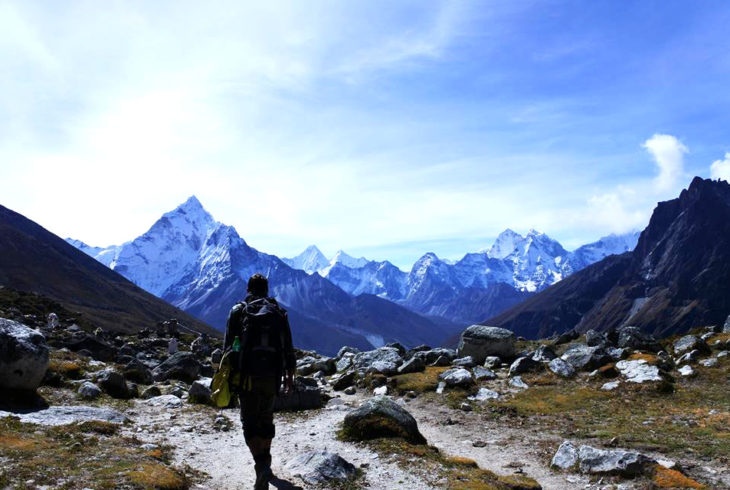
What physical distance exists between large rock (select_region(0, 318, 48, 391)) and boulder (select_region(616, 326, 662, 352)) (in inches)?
1164

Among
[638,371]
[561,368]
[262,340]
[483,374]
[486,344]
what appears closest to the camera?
[262,340]

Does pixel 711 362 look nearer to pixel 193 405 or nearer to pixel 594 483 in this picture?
pixel 594 483

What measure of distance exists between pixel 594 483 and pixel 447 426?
7.61 meters

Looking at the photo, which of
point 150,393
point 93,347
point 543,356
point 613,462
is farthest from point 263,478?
point 93,347

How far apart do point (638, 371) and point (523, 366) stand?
5615 millimetres

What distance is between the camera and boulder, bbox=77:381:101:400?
19.6 m

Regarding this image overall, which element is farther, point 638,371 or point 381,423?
point 638,371

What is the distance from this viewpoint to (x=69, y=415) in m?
15.6

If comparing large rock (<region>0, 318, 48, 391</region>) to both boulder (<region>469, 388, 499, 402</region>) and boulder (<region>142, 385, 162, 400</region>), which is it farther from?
boulder (<region>469, 388, 499, 402</region>)

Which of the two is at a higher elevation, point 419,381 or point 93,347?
point 93,347

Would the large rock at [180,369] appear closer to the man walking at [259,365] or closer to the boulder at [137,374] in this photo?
the boulder at [137,374]

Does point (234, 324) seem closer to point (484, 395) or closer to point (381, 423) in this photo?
point (381, 423)

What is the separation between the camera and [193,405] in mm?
21422

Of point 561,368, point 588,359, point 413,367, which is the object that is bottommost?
point 413,367
